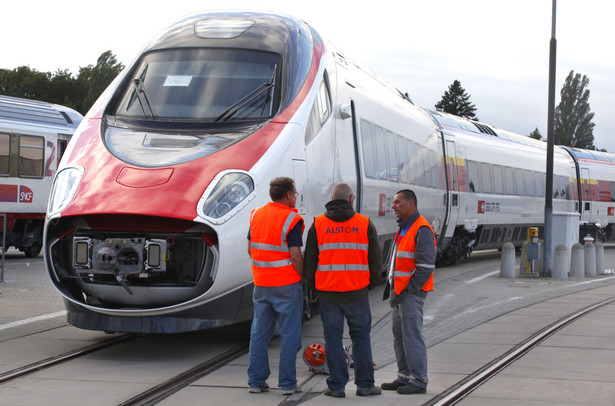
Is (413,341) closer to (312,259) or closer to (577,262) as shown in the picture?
(312,259)

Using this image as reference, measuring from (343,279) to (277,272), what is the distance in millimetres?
598

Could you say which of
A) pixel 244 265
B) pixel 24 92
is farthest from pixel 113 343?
pixel 24 92

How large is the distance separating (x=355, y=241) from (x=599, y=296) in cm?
968

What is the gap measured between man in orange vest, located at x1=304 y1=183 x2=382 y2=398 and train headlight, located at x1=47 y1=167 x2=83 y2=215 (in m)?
2.76

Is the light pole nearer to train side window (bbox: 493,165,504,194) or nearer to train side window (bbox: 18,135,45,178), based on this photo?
train side window (bbox: 493,165,504,194)

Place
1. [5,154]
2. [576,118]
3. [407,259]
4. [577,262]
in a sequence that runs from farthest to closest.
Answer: [576,118] < [5,154] < [577,262] < [407,259]

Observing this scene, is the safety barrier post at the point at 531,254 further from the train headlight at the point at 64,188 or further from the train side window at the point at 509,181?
the train headlight at the point at 64,188

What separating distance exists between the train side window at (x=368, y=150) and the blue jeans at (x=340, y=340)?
5.88 meters

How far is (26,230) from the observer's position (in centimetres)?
2239

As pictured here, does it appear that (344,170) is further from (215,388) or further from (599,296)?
(599,296)

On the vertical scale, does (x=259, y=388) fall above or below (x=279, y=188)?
below

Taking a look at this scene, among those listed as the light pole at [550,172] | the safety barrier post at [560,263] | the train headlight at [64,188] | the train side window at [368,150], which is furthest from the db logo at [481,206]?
the train headlight at [64,188]

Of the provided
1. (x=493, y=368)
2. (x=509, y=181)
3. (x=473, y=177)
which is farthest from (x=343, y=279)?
(x=509, y=181)

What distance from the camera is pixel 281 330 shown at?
746 cm
